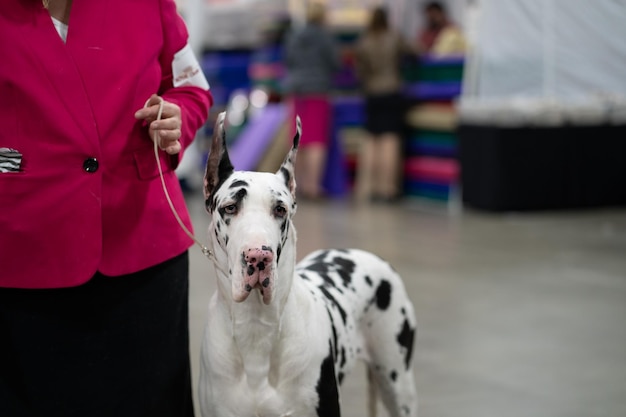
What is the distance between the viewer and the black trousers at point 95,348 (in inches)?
103

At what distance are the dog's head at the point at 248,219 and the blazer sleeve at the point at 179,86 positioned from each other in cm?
19

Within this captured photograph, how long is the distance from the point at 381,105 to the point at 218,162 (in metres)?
9.08

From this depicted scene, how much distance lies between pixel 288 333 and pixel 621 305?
437cm

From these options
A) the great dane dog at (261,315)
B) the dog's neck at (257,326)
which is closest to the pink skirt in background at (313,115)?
the great dane dog at (261,315)

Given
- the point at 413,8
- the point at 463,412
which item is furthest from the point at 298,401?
the point at 413,8

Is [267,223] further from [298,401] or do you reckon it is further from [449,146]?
[449,146]

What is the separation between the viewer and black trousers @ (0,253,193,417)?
2.63 metres

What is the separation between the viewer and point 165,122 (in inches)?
105

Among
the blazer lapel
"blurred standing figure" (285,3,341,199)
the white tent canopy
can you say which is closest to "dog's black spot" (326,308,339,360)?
the blazer lapel

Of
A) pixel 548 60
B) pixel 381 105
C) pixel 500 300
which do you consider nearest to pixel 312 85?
pixel 381 105

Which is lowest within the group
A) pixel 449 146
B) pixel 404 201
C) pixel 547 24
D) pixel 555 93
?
pixel 404 201

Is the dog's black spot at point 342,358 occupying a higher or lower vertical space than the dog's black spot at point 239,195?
lower

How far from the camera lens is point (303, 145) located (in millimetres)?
11977

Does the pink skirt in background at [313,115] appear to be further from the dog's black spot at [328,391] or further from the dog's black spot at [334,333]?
the dog's black spot at [328,391]
